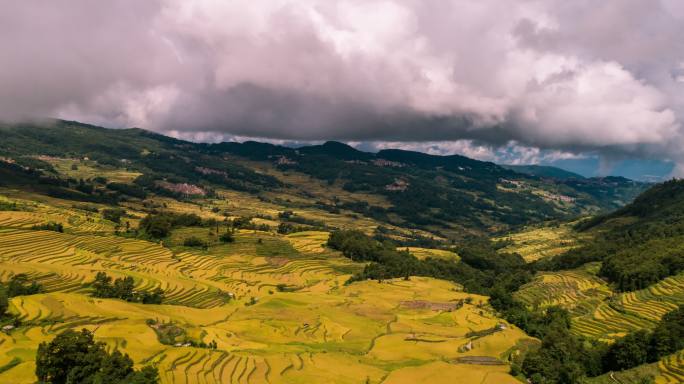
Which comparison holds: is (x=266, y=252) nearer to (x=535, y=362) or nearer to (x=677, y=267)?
(x=535, y=362)

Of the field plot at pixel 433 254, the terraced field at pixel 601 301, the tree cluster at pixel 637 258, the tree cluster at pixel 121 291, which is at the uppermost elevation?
the tree cluster at pixel 637 258

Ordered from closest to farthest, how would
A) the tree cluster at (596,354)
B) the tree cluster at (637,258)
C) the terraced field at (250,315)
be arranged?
the terraced field at (250,315)
the tree cluster at (596,354)
the tree cluster at (637,258)

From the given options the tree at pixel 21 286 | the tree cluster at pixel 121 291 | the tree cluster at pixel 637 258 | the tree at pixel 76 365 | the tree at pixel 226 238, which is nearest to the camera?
the tree at pixel 76 365

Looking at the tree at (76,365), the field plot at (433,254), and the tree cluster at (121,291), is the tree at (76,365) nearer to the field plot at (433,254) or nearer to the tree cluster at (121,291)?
the tree cluster at (121,291)

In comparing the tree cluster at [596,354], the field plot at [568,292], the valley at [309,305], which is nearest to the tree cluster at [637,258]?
the valley at [309,305]

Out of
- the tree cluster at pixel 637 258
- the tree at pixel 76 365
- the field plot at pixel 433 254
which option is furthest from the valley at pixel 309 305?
the field plot at pixel 433 254

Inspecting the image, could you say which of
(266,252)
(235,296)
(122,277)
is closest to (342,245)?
(266,252)

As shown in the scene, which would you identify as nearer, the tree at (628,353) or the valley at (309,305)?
the valley at (309,305)

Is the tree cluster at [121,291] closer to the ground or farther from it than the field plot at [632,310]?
closer to the ground

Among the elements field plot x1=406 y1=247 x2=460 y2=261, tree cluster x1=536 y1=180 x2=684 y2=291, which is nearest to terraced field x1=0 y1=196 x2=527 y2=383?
tree cluster x1=536 y1=180 x2=684 y2=291
